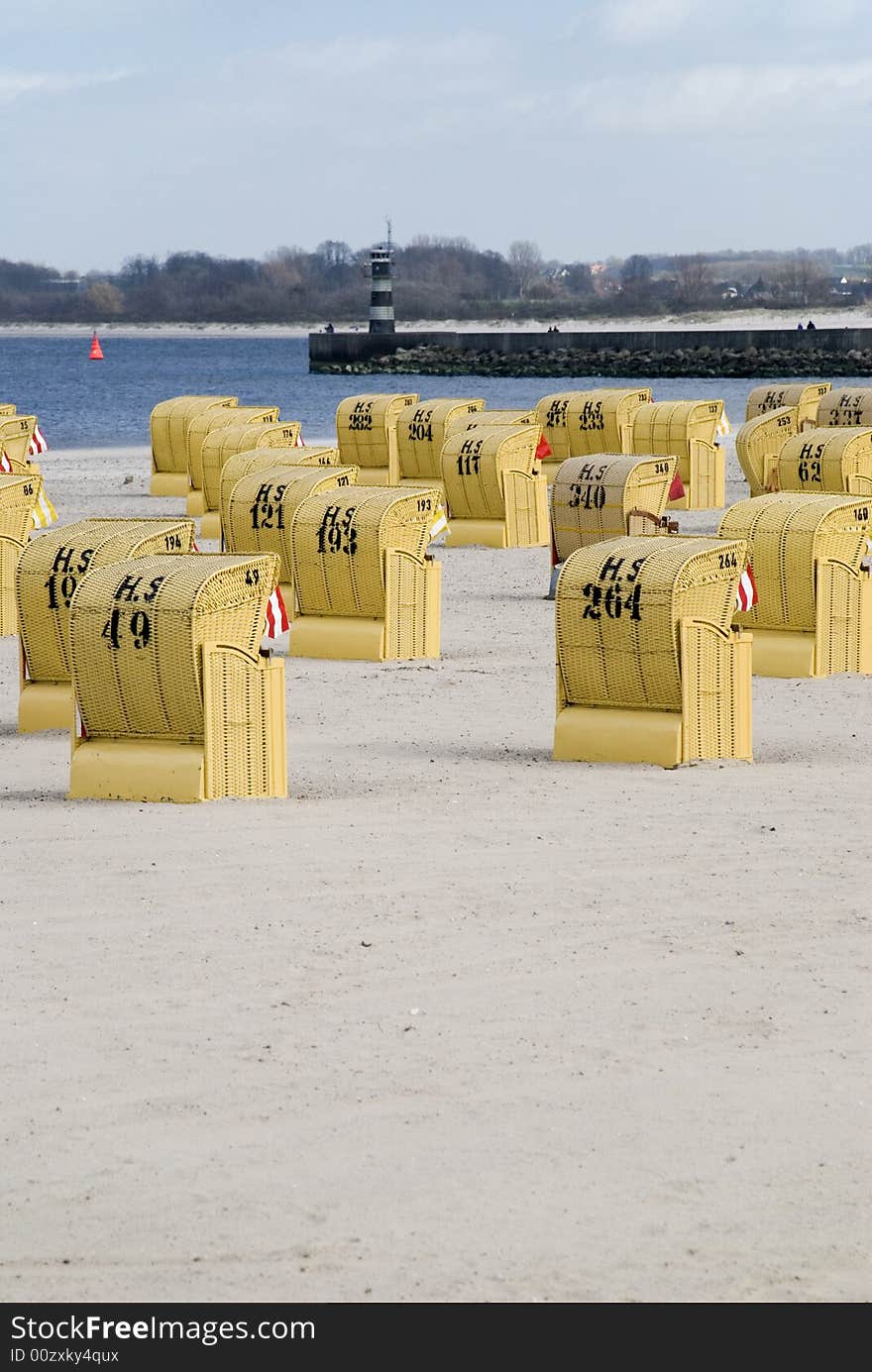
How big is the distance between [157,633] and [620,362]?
83.1 metres

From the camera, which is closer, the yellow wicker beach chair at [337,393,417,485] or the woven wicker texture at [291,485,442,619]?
the woven wicker texture at [291,485,442,619]

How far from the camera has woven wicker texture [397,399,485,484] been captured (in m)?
26.3

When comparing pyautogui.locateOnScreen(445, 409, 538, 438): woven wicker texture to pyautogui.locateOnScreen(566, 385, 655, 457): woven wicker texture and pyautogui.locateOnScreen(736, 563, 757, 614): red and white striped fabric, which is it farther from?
pyautogui.locateOnScreen(736, 563, 757, 614): red and white striped fabric

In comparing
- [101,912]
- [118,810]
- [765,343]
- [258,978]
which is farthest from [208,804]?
[765,343]

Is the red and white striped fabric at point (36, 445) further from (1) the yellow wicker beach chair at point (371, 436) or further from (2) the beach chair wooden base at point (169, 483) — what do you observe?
(1) the yellow wicker beach chair at point (371, 436)

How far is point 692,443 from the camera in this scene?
27266 mm

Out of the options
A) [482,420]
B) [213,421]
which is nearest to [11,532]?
[482,420]

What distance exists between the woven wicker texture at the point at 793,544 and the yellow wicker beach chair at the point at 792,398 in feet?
51.2

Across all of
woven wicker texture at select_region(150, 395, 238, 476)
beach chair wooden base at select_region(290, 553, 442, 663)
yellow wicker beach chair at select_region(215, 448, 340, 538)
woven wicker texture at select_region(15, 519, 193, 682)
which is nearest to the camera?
woven wicker texture at select_region(15, 519, 193, 682)

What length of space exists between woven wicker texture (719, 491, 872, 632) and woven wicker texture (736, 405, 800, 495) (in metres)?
12.4

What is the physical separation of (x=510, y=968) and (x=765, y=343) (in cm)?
8339

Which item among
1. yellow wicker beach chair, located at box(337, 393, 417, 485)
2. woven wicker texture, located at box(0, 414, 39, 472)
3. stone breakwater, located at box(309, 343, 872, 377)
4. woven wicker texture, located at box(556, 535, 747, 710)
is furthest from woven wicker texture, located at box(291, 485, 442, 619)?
stone breakwater, located at box(309, 343, 872, 377)

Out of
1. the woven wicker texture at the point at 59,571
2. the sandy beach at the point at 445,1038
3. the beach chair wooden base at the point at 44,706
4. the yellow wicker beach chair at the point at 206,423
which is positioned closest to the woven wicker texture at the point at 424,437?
the yellow wicker beach chair at the point at 206,423
